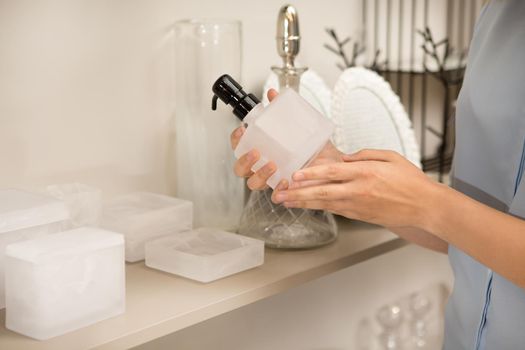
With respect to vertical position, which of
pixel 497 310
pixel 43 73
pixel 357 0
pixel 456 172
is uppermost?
pixel 357 0

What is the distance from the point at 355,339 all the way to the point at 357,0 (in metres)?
0.55

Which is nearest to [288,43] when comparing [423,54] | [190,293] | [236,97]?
[236,97]

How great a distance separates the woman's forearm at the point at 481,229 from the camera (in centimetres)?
73

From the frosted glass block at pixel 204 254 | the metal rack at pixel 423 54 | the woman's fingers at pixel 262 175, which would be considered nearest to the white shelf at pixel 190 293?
the frosted glass block at pixel 204 254

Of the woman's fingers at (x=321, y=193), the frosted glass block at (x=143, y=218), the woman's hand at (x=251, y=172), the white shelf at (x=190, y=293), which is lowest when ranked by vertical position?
the white shelf at (x=190, y=293)

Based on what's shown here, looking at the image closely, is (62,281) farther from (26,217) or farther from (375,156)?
(375,156)

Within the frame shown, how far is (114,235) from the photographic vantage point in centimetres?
77

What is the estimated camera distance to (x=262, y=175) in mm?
772

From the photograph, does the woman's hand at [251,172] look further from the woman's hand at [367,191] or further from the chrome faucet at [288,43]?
the chrome faucet at [288,43]

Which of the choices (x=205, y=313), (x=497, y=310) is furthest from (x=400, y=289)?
(x=205, y=313)

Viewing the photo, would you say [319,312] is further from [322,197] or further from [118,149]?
[322,197]

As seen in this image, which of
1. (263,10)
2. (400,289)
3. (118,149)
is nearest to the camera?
(118,149)

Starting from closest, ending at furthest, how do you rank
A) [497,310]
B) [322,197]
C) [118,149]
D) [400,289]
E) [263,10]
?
[322,197]
[497,310]
[118,149]
[263,10]
[400,289]

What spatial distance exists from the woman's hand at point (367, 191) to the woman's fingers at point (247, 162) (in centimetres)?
4
